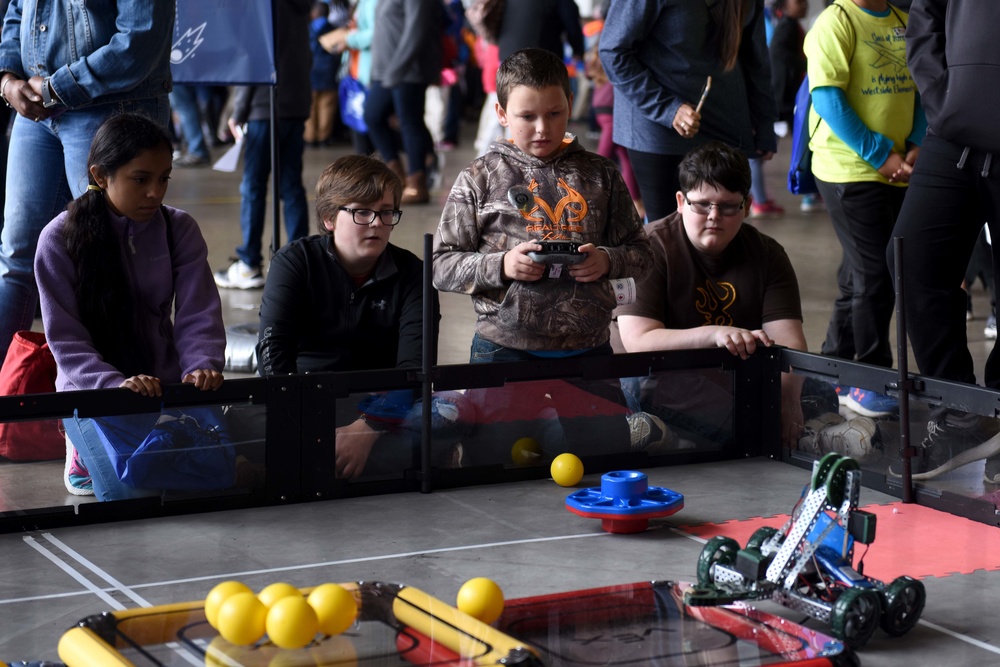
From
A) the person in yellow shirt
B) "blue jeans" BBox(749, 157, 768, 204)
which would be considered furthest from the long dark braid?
"blue jeans" BBox(749, 157, 768, 204)

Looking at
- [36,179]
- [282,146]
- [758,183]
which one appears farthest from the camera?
[758,183]

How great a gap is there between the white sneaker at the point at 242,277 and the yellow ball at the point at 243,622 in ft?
15.5

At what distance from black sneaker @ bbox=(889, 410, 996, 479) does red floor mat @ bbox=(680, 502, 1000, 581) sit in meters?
0.11

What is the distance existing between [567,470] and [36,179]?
184 centimetres

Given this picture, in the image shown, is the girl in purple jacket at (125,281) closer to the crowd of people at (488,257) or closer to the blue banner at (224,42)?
the crowd of people at (488,257)

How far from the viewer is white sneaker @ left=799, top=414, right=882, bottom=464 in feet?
12.4

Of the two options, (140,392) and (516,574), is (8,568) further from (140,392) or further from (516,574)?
(516,574)

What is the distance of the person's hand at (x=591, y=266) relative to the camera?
3752 mm

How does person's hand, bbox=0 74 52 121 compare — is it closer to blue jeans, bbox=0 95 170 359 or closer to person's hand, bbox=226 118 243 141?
blue jeans, bbox=0 95 170 359

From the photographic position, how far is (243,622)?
2.36 m

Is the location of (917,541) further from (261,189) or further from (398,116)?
(398,116)

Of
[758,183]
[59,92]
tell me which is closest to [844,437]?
[59,92]

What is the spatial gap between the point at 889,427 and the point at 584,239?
3.23ft

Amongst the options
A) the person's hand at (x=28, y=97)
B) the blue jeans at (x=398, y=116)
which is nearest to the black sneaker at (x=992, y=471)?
the person's hand at (x=28, y=97)
